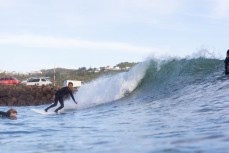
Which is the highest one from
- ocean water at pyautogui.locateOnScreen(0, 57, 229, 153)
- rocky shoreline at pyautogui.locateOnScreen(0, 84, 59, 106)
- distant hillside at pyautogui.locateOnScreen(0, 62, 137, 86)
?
distant hillside at pyautogui.locateOnScreen(0, 62, 137, 86)

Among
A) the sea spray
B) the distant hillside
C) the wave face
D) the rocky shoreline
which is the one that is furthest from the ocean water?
the distant hillside

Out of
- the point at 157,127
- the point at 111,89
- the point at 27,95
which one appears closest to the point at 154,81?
the point at 111,89

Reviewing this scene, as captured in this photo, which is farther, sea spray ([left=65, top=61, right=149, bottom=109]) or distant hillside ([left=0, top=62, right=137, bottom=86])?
distant hillside ([left=0, top=62, right=137, bottom=86])

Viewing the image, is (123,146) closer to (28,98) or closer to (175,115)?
(175,115)

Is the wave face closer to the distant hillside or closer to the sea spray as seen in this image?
the sea spray

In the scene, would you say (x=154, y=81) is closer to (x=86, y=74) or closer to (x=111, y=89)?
(x=111, y=89)

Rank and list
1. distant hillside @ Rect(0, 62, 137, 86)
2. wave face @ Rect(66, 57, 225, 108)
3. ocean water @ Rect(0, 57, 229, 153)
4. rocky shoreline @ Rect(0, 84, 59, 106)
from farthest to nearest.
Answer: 1. distant hillside @ Rect(0, 62, 137, 86)
2. rocky shoreline @ Rect(0, 84, 59, 106)
3. wave face @ Rect(66, 57, 225, 108)
4. ocean water @ Rect(0, 57, 229, 153)

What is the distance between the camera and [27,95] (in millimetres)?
35844

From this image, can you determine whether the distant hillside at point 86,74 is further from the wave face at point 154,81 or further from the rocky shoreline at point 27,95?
the wave face at point 154,81

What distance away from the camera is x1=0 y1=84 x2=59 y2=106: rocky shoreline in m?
34.5

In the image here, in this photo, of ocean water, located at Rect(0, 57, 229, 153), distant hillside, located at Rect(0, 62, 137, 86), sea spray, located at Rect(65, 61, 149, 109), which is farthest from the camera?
distant hillside, located at Rect(0, 62, 137, 86)

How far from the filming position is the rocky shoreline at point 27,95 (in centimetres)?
3450

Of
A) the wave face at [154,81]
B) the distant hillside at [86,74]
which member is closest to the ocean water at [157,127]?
the wave face at [154,81]

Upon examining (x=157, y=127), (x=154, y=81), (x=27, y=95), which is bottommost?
(x=27, y=95)
